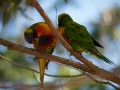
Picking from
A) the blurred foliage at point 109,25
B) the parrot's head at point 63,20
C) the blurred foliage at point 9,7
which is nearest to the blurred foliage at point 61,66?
the blurred foliage at point 109,25

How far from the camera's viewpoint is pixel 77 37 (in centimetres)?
306

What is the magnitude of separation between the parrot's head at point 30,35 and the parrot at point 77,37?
20 centimetres

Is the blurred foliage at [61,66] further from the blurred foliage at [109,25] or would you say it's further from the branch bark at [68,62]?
the branch bark at [68,62]

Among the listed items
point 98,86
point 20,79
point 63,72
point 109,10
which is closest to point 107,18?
point 109,10

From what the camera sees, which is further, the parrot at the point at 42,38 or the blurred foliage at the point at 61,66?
the blurred foliage at the point at 61,66

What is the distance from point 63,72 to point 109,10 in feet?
7.23

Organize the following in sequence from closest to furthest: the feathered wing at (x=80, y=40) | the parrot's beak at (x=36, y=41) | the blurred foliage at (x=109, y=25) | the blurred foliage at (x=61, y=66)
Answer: the feathered wing at (x=80, y=40) → the parrot's beak at (x=36, y=41) → the blurred foliage at (x=61, y=66) → the blurred foliage at (x=109, y=25)

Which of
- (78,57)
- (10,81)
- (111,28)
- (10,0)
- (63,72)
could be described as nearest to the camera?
(78,57)

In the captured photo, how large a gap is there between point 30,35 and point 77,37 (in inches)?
13.5

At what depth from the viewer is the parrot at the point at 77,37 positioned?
9.76ft

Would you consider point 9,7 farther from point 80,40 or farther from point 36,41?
point 80,40

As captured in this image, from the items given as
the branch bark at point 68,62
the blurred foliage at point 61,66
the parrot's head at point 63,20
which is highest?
the parrot's head at point 63,20

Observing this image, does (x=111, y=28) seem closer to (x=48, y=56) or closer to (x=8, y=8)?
(x=8, y=8)

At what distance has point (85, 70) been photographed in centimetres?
280
